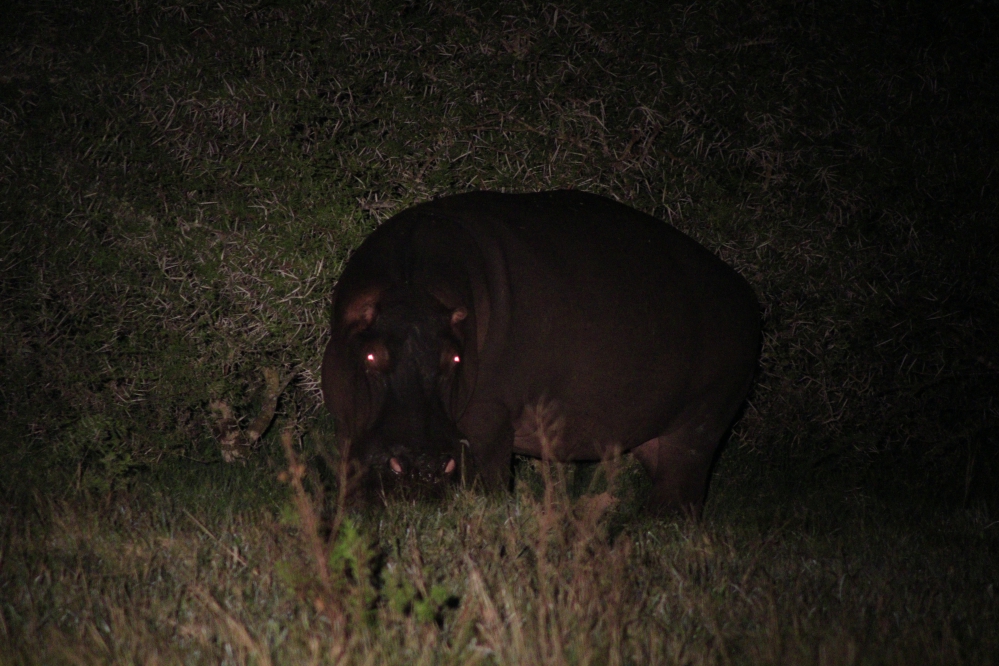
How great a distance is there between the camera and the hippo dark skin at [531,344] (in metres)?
4.86

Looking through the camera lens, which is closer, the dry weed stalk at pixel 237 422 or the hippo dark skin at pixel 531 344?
the hippo dark skin at pixel 531 344

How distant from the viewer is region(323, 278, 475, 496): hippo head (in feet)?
15.2

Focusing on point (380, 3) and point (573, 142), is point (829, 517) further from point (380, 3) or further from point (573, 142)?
point (380, 3)

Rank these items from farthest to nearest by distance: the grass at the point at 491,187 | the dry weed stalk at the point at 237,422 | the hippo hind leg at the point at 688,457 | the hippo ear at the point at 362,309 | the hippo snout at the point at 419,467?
1. the dry weed stalk at the point at 237,422
2. the grass at the point at 491,187
3. the hippo hind leg at the point at 688,457
4. the hippo ear at the point at 362,309
5. the hippo snout at the point at 419,467

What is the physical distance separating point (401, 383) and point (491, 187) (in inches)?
103

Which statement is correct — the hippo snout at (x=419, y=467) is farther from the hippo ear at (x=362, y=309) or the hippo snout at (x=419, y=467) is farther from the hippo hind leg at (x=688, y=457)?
the hippo hind leg at (x=688, y=457)

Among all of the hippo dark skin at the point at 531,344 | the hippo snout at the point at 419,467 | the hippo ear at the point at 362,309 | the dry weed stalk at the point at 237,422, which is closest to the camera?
the hippo snout at the point at 419,467

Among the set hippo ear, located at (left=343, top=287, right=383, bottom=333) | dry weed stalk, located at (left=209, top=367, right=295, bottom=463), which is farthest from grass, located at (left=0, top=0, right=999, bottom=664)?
hippo ear, located at (left=343, top=287, right=383, bottom=333)

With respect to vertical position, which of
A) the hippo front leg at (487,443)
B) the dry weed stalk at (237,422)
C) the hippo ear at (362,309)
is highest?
the hippo ear at (362,309)

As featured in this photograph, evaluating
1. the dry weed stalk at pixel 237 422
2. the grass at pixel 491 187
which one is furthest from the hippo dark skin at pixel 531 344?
the dry weed stalk at pixel 237 422

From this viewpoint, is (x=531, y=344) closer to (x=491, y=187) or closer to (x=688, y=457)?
(x=688, y=457)

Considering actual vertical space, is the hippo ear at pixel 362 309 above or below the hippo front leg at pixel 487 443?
above

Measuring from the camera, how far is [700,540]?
4910 millimetres

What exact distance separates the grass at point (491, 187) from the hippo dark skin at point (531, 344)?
42 cm
